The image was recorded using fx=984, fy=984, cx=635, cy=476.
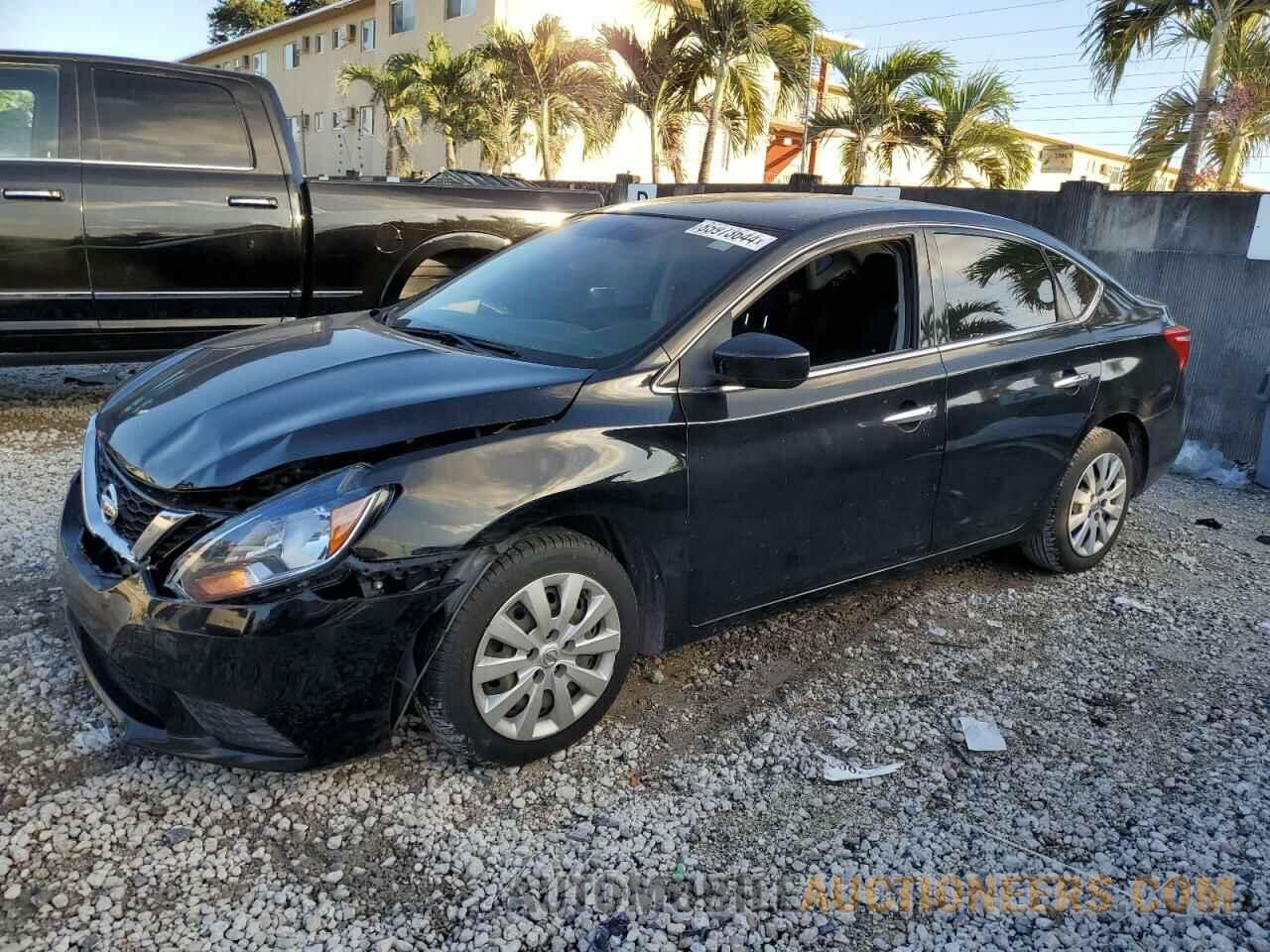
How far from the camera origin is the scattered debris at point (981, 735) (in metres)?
3.18

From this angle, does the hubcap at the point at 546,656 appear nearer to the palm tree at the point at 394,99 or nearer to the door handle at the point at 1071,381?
the door handle at the point at 1071,381

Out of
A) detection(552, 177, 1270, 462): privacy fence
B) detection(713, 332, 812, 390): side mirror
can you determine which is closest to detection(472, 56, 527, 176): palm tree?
detection(552, 177, 1270, 462): privacy fence

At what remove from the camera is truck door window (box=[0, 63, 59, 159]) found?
18.0 feet

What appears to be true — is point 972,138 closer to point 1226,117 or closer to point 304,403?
point 1226,117

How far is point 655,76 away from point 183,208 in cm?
1576

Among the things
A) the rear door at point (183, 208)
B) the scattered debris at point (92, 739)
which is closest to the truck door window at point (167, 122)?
the rear door at point (183, 208)

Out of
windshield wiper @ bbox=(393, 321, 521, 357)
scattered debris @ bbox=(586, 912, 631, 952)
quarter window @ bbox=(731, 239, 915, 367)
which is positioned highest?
quarter window @ bbox=(731, 239, 915, 367)

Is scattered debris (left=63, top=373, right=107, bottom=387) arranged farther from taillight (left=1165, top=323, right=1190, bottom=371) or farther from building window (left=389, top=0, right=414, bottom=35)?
building window (left=389, top=0, right=414, bottom=35)

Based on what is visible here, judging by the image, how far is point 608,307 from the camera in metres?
3.35

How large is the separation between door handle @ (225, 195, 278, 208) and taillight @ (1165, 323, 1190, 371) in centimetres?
502

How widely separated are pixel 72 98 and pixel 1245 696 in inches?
256

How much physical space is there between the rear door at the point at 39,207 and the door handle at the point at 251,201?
0.82 meters

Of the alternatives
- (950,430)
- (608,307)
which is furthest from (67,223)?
(950,430)

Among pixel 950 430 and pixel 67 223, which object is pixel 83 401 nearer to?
pixel 67 223
